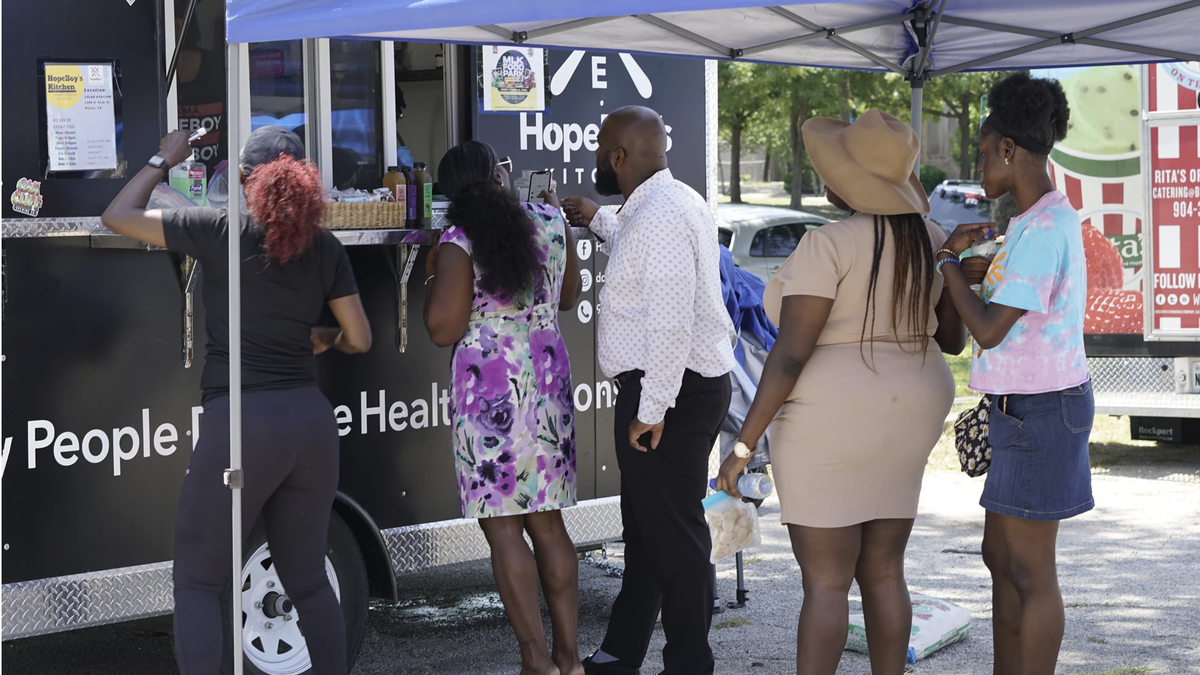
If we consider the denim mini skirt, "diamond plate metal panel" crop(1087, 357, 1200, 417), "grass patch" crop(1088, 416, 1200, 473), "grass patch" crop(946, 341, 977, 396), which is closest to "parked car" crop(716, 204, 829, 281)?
"grass patch" crop(946, 341, 977, 396)

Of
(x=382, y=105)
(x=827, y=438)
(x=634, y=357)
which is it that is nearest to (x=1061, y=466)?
(x=827, y=438)

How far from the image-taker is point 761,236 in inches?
520

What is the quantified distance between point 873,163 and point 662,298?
0.75 metres

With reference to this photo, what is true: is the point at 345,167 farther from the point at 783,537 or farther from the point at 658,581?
the point at 783,537

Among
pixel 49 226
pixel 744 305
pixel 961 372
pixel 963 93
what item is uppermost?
pixel 963 93

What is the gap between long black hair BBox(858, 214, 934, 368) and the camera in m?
3.36

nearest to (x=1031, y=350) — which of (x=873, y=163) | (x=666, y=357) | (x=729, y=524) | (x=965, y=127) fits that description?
→ (x=873, y=163)

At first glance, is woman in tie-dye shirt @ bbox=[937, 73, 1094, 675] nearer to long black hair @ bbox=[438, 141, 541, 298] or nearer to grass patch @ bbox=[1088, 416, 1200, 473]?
long black hair @ bbox=[438, 141, 541, 298]

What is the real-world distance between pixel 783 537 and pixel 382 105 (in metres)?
3.34

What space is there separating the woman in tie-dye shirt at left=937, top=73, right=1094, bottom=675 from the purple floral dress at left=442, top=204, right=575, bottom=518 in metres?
1.28

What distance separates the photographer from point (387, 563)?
4.38m

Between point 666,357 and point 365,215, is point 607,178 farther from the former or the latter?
point 365,215

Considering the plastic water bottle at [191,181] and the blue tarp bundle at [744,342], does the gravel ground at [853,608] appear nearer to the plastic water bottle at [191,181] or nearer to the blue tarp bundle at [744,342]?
the blue tarp bundle at [744,342]

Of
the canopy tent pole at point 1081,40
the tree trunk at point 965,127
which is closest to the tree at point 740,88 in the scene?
the tree trunk at point 965,127
